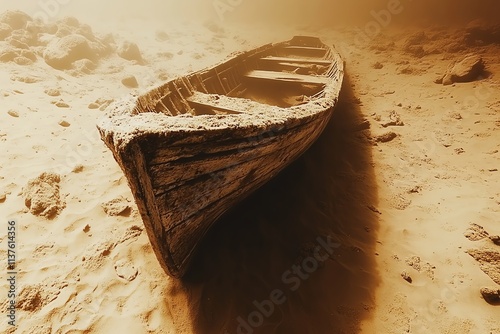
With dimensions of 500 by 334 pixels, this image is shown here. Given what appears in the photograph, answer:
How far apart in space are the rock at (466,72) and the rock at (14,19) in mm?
12285

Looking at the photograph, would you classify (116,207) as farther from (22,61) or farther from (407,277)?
(22,61)

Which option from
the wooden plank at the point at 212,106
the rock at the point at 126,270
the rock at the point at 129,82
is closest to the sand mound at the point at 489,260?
the wooden plank at the point at 212,106

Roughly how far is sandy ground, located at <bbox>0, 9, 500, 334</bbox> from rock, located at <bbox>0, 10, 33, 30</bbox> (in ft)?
14.9

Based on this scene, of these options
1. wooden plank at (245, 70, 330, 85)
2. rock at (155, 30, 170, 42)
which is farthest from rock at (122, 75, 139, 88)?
rock at (155, 30, 170, 42)

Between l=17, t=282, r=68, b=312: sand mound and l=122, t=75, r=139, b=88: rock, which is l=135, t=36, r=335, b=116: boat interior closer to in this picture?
l=17, t=282, r=68, b=312: sand mound

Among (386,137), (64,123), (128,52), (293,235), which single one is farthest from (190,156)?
(128,52)

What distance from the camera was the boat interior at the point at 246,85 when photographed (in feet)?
11.1

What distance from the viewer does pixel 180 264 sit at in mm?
2045

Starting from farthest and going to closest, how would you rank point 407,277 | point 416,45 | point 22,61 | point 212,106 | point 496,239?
point 416,45
point 22,61
point 212,106
point 496,239
point 407,277

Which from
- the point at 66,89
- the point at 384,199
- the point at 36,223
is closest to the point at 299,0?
the point at 66,89

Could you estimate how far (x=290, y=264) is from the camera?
2.46m

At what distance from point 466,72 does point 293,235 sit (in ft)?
19.7

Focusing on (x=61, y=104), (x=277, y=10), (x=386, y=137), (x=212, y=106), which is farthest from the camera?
(x=277, y=10)

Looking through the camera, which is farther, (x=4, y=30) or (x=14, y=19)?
(x=14, y=19)
